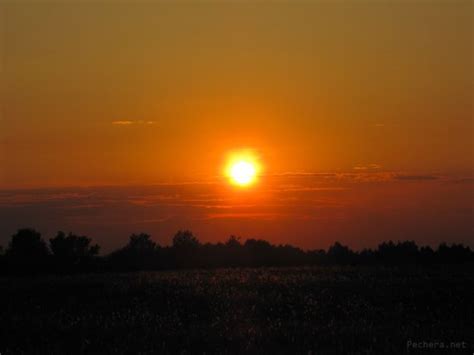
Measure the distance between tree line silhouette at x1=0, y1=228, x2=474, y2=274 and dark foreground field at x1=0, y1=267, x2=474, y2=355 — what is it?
28.7 feet

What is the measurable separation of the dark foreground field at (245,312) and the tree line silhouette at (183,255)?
345 inches

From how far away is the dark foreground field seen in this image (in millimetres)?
15547

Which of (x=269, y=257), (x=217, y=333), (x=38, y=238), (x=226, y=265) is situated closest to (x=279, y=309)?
(x=217, y=333)

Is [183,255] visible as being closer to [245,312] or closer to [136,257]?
[136,257]

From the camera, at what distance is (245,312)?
19.5 metres

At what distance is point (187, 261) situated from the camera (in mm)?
39312

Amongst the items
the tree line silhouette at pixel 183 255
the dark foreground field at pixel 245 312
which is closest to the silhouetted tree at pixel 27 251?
the tree line silhouette at pixel 183 255

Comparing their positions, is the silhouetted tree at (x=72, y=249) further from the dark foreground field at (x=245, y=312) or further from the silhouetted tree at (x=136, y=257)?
Answer: the dark foreground field at (x=245, y=312)

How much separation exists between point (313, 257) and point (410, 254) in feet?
17.2

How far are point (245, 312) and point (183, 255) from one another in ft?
68.5

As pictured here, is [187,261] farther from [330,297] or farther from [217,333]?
[217,333]

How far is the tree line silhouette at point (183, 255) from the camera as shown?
37.5 m

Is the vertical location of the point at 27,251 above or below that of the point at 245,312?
above

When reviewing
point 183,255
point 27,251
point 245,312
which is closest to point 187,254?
point 183,255
